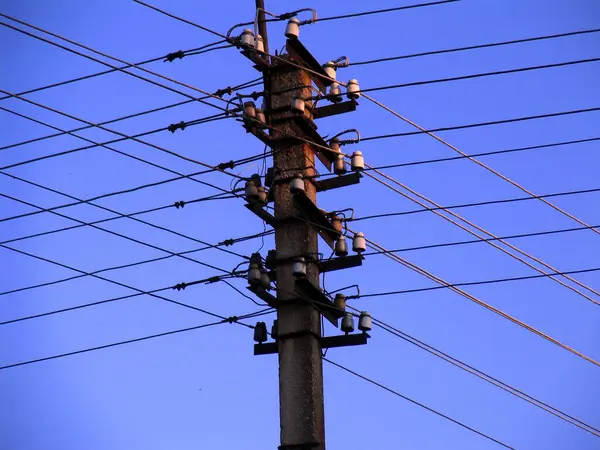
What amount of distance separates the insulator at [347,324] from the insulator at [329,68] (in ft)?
10.9

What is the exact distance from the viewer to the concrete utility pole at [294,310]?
13.0 m

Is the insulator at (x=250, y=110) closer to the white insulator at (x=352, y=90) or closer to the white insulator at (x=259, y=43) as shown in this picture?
the white insulator at (x=259, y=43)

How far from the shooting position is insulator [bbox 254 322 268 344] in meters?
14.1

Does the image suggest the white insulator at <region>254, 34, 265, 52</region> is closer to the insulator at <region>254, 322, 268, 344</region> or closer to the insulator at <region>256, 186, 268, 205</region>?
the insulator at <region>256, 186, 268, 205</region>

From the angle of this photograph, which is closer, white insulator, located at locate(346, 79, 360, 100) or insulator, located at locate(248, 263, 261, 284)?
insulator, located at locate(248, 263, 261, 284)

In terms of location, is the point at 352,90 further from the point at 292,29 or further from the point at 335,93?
the point at 292,29

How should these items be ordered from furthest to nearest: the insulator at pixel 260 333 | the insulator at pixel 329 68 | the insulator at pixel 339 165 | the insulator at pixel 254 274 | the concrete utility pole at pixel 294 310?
the insulator at pixel 329 68 < the insulator at pixel 339 165 < the insulator at pixel 260 333 < the insulator at pixel 254 274 < the concrete utility pole at pixel 294 310

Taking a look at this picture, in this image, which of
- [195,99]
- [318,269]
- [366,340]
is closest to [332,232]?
[318,269]

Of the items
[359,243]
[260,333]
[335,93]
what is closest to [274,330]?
[260,333]

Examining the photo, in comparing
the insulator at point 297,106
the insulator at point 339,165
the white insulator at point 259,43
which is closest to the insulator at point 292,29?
the white insulator at point 259,43

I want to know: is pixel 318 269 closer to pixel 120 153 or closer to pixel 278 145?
pixel 278 145

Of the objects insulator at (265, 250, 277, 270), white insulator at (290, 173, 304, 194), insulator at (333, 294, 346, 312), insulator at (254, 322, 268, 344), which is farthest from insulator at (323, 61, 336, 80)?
insulator at (254, 322, 268, 344)

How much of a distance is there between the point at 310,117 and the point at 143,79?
7.35 feet

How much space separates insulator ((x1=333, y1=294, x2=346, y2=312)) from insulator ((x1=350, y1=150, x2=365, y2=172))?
1.67 m
